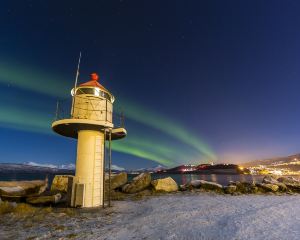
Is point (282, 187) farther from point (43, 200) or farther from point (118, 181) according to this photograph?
point (43, 200)

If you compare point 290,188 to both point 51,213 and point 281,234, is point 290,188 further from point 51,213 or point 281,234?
point 51,213

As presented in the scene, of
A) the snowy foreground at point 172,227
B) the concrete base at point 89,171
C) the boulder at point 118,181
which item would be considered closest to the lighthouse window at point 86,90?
the concrete base at point 89,171

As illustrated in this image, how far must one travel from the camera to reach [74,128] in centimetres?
1588

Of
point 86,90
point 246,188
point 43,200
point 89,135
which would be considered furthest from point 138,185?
point 86,90

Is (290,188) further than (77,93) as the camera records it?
Yes

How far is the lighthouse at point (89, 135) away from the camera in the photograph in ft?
49.8

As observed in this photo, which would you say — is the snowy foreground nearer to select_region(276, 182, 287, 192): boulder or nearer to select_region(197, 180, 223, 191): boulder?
select_region(197, 180, 223, 191): boulder

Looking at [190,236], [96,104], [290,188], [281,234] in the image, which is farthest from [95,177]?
[290,188]

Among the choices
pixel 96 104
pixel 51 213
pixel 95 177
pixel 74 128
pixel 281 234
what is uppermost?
pixel 96 104

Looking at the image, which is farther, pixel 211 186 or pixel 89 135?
pixel 211 186

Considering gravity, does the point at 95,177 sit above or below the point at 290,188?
above

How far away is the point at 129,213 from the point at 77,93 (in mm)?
8624

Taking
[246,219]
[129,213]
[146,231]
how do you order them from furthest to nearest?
1. [129,213]
2. [246,219]
3. [146,231]

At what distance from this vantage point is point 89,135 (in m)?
16.0
